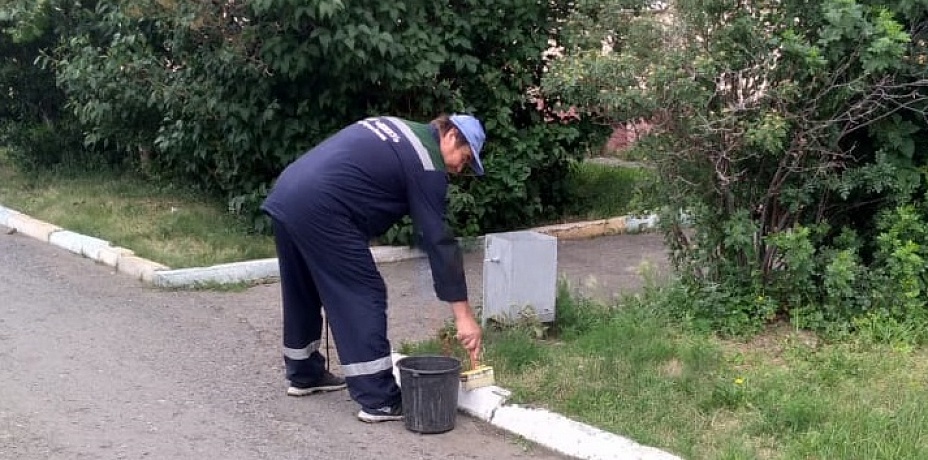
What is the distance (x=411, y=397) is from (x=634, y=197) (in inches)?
95.6

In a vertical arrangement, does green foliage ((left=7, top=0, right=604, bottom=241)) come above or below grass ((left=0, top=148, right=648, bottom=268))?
above

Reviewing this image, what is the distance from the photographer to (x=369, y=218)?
518 cm

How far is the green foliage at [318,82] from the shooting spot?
26.4ft

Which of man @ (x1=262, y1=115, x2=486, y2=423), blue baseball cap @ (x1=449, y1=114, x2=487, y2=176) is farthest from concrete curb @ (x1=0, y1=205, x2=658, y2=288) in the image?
man @ (x1=262, y1=115, x2=486, y2=423)

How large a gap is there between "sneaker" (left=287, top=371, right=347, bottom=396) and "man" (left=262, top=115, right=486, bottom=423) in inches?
15.1

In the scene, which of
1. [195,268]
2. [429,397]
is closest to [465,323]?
[429,397]

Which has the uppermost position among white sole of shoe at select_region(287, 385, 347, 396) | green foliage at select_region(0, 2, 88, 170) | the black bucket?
green foliage at select_region(0, 2, 88, 170)

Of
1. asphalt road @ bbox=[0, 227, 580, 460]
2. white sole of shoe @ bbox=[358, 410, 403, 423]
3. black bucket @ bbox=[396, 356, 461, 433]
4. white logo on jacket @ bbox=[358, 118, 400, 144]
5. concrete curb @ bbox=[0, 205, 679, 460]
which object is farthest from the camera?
white sole of shoe @ bbox=[358, 410, 403, 423]

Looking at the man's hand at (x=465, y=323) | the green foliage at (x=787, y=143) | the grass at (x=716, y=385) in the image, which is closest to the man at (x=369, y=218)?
the man's hand at (x=465, y=323)

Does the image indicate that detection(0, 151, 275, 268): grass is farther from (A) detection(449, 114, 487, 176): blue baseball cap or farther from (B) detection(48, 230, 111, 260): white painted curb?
(A) detection(449, 114, 487, 176): blue baseball cap

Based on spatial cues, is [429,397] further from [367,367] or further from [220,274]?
[220,274]

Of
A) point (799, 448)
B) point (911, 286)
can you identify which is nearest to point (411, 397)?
point (799, 448)

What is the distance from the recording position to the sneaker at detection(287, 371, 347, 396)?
561 cm

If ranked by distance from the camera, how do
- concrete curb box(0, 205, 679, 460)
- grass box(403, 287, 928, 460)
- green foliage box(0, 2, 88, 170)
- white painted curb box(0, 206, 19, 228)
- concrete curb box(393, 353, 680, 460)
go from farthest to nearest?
green foliage box(0, 2, 88, 170), white painted curb box(0, 206, 19, 228), concrete curb box(0, 205, 679, 460), concrete curb box(393, 353, 680, 460), grass box(403, 287, 928, 460)
